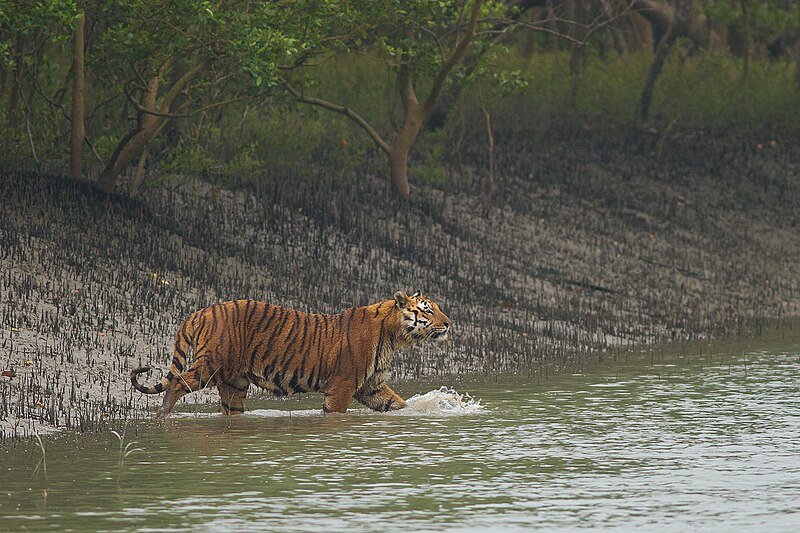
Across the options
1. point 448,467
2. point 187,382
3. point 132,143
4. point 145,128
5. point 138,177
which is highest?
point 145,128

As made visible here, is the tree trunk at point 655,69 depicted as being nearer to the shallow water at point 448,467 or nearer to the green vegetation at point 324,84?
the green vegetation at point 324,84

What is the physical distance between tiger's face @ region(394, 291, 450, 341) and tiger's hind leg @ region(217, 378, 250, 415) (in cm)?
154

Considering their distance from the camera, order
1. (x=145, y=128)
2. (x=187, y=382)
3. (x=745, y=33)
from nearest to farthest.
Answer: (x=187, y=382)
(x=145, y=128)
(x=745, y=33)

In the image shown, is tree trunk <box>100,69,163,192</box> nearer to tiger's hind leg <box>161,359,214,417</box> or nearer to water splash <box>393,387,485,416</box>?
tiger's hind leg <box>161,359,214,417</box>

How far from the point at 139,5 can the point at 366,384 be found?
6.84 meters

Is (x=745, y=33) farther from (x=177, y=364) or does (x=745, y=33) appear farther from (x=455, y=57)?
(x=177, y=364)

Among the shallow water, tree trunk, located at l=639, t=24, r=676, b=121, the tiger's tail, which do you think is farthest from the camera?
tree trunk, located at l=639, t=24, r=676, b=121

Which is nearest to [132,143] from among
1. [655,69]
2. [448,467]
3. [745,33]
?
[448,467]

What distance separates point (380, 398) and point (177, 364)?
180 cm

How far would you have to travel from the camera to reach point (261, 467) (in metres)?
10.1

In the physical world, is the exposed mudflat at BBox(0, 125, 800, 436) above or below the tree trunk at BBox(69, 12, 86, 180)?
below

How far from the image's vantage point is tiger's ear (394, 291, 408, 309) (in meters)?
12.8

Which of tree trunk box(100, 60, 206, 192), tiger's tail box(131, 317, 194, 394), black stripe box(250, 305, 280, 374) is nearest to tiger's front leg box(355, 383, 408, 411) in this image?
black stripe box(250, 305, 280, 374)

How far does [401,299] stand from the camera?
12.9 metres
